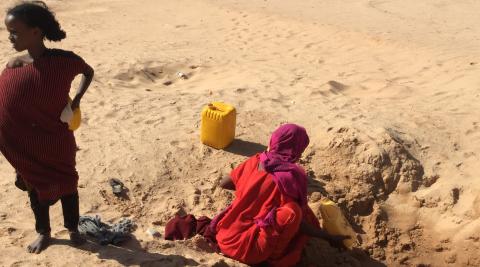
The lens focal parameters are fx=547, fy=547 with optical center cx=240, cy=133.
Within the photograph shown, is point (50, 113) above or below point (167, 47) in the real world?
above

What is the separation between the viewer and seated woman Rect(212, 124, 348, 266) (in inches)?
122

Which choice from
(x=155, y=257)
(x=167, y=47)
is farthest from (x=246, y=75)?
(x=155, y=257)

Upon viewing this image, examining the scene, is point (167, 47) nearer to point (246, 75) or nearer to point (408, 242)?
point (246, 75)

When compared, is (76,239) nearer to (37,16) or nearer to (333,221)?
(37,16)

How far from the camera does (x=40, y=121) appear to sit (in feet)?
9.36

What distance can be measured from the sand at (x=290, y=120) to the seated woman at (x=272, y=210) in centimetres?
18

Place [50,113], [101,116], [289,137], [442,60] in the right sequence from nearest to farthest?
[50,113], [289,137], [101,116], [442,60]

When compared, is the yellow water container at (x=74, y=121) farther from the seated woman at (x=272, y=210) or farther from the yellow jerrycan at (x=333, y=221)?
the yellow jerrycan at (x=333, y=221)

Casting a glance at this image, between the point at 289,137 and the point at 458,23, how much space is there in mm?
7612

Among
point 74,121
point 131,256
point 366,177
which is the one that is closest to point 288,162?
point 131,256

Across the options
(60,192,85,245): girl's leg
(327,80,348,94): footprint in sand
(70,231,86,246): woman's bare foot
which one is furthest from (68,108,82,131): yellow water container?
(327,80,348,94): footprint in sand

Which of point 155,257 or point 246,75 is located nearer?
point 155,257

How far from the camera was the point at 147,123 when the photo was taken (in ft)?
17.2

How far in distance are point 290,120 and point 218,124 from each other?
101cm
